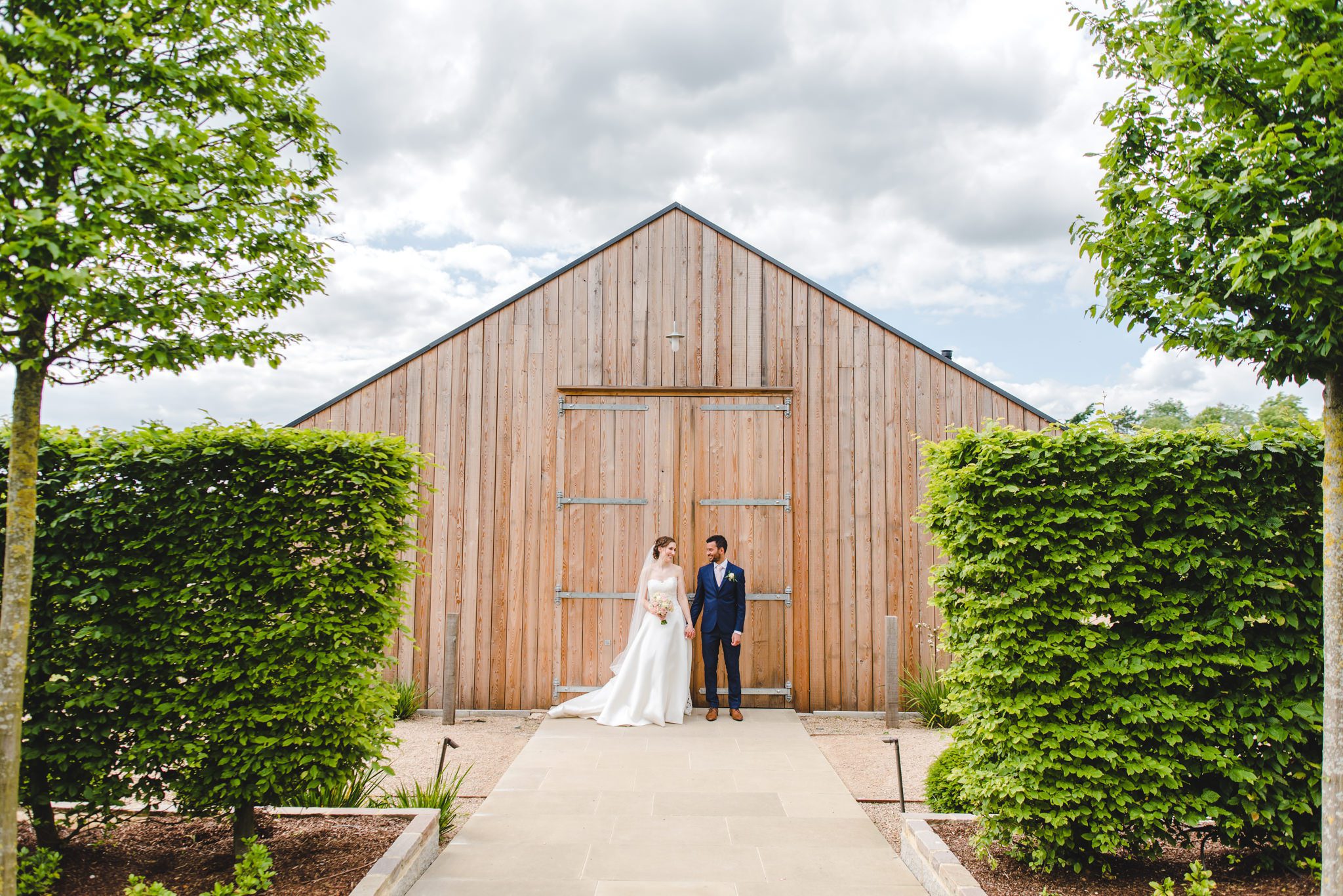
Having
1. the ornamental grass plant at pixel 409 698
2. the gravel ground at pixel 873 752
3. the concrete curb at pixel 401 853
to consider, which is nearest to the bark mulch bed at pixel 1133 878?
the gravel ground at pixel 873 752

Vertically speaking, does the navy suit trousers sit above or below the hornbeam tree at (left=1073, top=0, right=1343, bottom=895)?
below

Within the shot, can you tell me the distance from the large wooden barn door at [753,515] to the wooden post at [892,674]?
3.08ft

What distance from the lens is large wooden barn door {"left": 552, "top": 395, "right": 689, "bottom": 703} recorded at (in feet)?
24.2

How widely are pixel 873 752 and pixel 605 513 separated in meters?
3.21

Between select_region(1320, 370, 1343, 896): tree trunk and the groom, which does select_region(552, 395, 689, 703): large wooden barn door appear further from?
select_region(1320, 370, 1343, 896): tree trunk

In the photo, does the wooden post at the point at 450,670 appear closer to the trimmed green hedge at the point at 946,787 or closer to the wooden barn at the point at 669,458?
the wooden barn at the point at 669,458

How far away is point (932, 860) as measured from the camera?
3555 mm

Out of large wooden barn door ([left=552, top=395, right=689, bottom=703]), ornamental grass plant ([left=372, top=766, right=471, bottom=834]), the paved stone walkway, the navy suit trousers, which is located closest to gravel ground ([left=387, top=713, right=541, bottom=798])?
the paved stone walkway

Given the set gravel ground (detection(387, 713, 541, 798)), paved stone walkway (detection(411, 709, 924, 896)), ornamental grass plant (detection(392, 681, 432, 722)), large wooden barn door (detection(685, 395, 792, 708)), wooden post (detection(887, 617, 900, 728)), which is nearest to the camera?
paved stone walkway (detection(411, 709, 924, 896))

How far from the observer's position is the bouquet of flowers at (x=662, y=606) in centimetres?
687

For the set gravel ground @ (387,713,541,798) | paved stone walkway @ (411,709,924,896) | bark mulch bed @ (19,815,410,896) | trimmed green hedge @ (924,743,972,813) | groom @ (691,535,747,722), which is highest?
groom @ (691,535,747,722)

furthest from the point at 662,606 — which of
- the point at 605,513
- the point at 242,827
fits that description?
the point at 242,827

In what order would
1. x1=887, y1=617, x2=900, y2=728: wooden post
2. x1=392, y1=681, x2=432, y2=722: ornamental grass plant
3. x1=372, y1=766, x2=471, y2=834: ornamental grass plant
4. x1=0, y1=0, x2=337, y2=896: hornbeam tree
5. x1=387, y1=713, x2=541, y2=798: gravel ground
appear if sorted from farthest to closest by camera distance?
x1=392, y1=681, x2=432, y2=722: ornamental grass plant → x1=887, y1=617, x2=900, y2=728: wooden post → x1=387, y1=713, x2=541, y2=798: gravel ground → x1=372, y1=766, x2=471, y2=834: ornamental grass plant → x1=0, y1=0, x2=337, y2=896: hornbeam tree

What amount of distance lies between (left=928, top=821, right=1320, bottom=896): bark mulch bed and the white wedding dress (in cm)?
340
